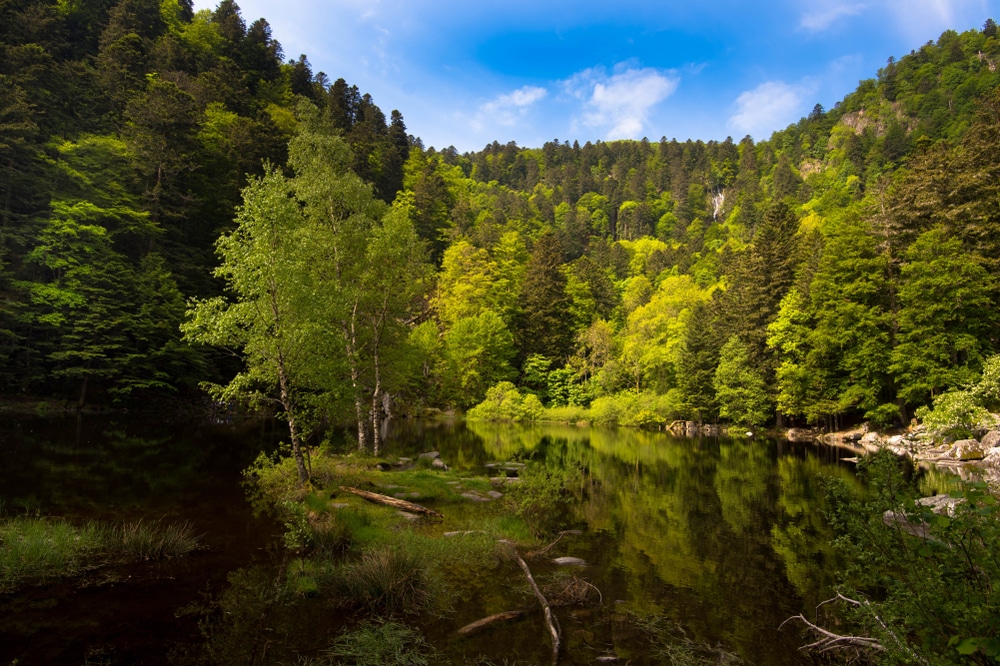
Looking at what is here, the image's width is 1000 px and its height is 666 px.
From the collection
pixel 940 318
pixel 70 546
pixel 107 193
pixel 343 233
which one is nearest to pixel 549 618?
pixel 70 546

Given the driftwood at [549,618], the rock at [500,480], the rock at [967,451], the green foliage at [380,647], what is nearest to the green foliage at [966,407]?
the rock at [967,451]

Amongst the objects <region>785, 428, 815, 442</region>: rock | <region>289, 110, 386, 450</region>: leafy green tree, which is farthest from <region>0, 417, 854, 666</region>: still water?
<region>785, 428, 815, 442</region>: rock

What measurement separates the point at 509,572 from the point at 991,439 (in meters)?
29.1

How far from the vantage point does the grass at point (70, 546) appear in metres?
7.92

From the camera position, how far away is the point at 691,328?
51844 millimetres

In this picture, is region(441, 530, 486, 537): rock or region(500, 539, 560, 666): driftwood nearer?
region(500, 539, 560, 666): driftwood

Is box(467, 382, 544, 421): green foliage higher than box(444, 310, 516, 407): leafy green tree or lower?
lower

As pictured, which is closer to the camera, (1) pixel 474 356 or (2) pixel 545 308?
(1) pixel 474 356

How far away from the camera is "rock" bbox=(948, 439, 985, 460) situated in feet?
81.2

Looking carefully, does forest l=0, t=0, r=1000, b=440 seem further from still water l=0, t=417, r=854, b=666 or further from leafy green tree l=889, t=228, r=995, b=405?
still water l=0, t=417, r=854, b=666

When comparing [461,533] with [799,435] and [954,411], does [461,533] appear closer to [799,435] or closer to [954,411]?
[954,411]

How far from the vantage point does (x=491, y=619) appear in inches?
Result: 293

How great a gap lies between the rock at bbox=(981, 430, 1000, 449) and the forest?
668 cm

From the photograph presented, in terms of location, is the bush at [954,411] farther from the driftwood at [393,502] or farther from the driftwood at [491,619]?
the driftwood at [491,619]
